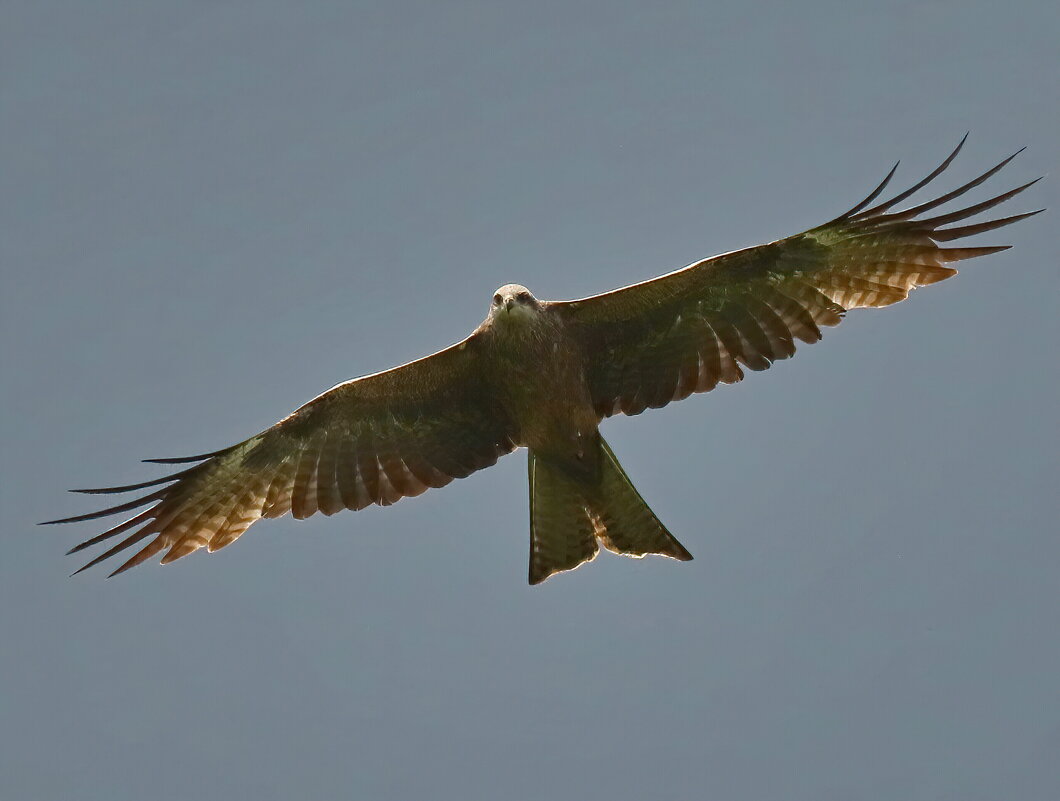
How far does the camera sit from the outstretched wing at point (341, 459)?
36.5 ft

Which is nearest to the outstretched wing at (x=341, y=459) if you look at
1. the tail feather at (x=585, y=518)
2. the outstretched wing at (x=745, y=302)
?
the tail feather at (x=585, y=518)

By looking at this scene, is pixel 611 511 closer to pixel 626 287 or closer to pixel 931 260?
pixel 626 287

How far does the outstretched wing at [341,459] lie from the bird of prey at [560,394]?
1 centimetres

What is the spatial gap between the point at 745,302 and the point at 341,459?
3.65 metres

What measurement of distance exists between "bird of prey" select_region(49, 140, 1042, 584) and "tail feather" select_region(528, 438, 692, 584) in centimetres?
1

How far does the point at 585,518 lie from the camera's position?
11180mm

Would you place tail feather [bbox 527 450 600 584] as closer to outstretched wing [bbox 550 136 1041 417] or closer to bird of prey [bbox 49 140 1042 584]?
bird of prey [bbox 49 140 1042 584]

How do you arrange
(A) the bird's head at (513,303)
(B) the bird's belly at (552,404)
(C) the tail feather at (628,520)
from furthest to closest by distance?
(C) the tail feather at (628,520) → (B) the bird's belly at (552,404) → (A) the bird's head at (513,303)

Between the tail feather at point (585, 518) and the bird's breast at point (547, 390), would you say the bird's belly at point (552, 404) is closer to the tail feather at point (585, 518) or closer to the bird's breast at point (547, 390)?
the bird's breast at point (547, 390)

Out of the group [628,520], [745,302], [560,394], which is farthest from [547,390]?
[745,302]

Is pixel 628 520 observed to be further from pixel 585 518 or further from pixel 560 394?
pixel 560 394

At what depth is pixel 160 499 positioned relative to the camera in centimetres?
1114

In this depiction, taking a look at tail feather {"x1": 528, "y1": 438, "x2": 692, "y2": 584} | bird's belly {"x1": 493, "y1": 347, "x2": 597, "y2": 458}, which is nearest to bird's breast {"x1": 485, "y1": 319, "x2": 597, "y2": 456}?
bird's belly {"x1": 493, "y1": 347, "x2": 597, "y2": 458}

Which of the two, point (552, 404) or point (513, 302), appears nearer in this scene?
point (513, 302)
